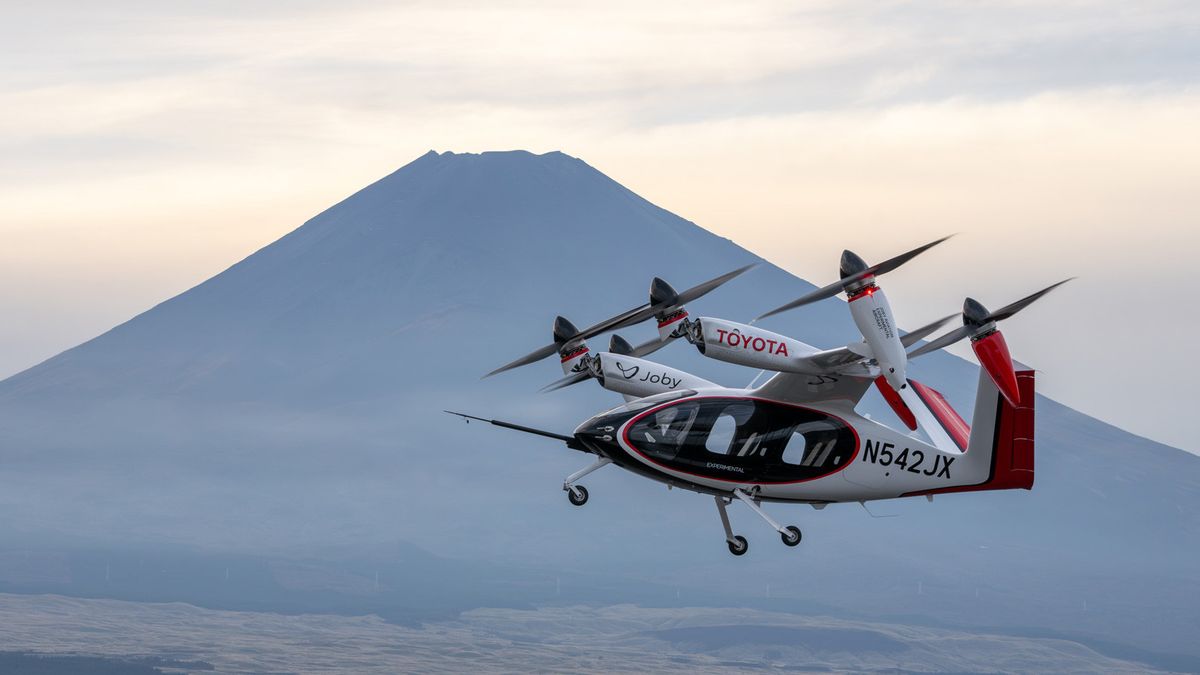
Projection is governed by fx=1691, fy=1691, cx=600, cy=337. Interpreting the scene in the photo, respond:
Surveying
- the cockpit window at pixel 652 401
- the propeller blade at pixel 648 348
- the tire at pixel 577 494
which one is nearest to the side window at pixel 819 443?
the cockpit window at pixel 652 401

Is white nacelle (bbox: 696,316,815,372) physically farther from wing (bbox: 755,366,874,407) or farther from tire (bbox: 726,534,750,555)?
tire (bbox: 726,534,750,555)

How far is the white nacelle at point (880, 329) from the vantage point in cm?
5381

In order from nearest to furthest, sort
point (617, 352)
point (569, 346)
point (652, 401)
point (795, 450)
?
point (795, 450)
point (652, 401)
point (569, 346)
point (617, 352)

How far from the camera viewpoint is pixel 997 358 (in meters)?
55.2

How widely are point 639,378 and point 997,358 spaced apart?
51.0 ft

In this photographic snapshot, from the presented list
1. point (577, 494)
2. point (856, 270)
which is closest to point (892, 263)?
point (856, 270)

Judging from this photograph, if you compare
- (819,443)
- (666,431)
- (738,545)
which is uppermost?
(666,431)

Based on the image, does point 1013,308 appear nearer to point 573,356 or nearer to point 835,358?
point 835,358

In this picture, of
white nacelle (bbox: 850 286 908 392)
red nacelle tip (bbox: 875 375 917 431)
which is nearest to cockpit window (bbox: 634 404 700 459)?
red nacelle tip (bbox: 875 375 917 431)

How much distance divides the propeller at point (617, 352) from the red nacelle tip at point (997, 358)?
11.3m

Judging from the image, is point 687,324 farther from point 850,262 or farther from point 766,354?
point 850,262

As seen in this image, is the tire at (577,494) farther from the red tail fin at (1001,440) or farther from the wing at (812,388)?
the red tail fin at (1001,440)

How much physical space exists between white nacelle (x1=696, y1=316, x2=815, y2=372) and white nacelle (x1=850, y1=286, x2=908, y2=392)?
95.9 inches

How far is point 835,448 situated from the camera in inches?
2464
